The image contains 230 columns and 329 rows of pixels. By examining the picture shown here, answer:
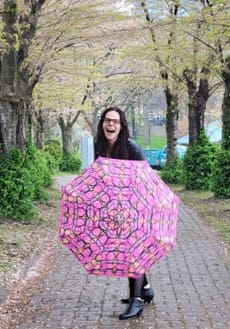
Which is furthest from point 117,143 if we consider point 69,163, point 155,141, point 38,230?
point 155,141

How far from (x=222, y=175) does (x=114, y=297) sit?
987cm

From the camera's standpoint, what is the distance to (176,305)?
564 centimetres

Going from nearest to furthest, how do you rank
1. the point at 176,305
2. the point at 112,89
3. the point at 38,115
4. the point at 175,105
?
the point at 176,305, the point at 175,105, the point at 38,115, the point at 112,89

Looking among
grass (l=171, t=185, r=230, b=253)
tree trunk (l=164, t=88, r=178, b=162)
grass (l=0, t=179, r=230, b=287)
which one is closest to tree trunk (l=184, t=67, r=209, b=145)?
grass (l=171, t=185, r=230, b=253)

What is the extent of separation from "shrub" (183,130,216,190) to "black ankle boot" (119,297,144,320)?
537 inches

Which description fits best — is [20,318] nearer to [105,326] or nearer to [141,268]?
[105,326]

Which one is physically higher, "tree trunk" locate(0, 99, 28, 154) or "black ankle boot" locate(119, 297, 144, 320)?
"tree trunk" locate(0, 99, 28, 154)

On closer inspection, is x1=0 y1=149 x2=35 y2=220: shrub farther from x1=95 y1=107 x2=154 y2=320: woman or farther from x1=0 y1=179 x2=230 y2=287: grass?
x1=95 y1=107 x2=154 y2=320: woman

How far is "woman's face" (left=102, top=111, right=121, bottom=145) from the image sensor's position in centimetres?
514

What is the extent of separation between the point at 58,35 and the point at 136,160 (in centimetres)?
970

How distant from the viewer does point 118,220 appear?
471 cm

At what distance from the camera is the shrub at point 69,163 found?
110 ft

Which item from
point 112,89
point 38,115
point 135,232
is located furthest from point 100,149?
point 112,89

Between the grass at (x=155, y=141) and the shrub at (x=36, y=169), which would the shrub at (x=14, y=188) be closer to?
the shrub at (x=36, y=169)
